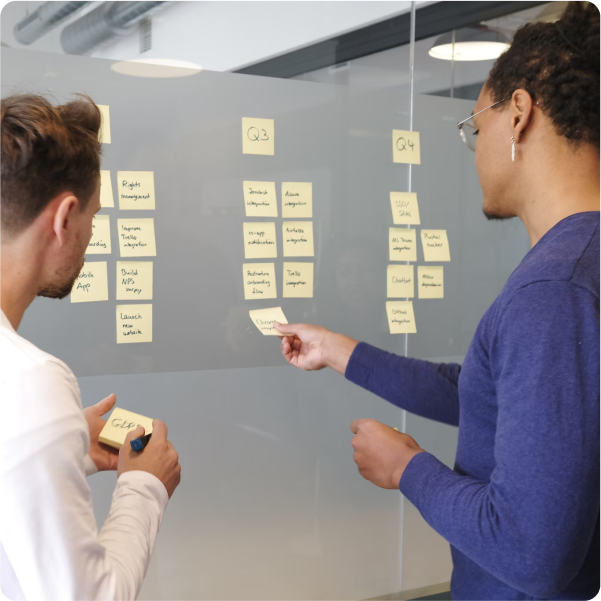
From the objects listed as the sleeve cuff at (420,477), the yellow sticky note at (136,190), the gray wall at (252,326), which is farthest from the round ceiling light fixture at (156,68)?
the sleeve cuff at (420,477)

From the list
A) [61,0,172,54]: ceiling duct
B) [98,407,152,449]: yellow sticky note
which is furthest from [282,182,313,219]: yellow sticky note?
[98,407,152,449]: yellow sticky note

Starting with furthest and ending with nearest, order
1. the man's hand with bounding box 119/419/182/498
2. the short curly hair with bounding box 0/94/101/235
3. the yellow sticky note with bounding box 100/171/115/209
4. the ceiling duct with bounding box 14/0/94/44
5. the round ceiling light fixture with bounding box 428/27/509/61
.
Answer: the round ceiling light fixture with bounding box 428/27/509/61 < the yellow sticky note with bounding box 100/171/115/209 < the ceiling duct with bounding box 14/0/94/44 < the man's hand with bounding box 119/419/182/498 < the short curly hair with bounding box 0/94/101/235

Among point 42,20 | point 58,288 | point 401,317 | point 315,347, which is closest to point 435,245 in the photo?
point 401,317

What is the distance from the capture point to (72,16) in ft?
6.04

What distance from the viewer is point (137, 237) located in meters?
1.95

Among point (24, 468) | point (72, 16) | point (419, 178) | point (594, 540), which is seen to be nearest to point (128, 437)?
point (24, 468)

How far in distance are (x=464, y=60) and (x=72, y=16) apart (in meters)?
1.44

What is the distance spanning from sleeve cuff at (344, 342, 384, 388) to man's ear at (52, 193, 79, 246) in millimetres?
767

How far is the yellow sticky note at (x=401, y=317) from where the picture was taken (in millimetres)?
2373

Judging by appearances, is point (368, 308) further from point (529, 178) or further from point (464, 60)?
point (529, 178)

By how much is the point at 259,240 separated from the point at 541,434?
1.42m

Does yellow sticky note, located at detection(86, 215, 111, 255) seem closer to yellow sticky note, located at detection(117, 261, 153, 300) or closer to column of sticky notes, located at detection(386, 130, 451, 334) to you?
yellow sticky note, located at detection(117, 261, 153, 300)

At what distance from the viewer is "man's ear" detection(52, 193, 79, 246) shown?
101 centimetres

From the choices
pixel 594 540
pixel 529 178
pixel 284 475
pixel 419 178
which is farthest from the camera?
pixel 419 178
